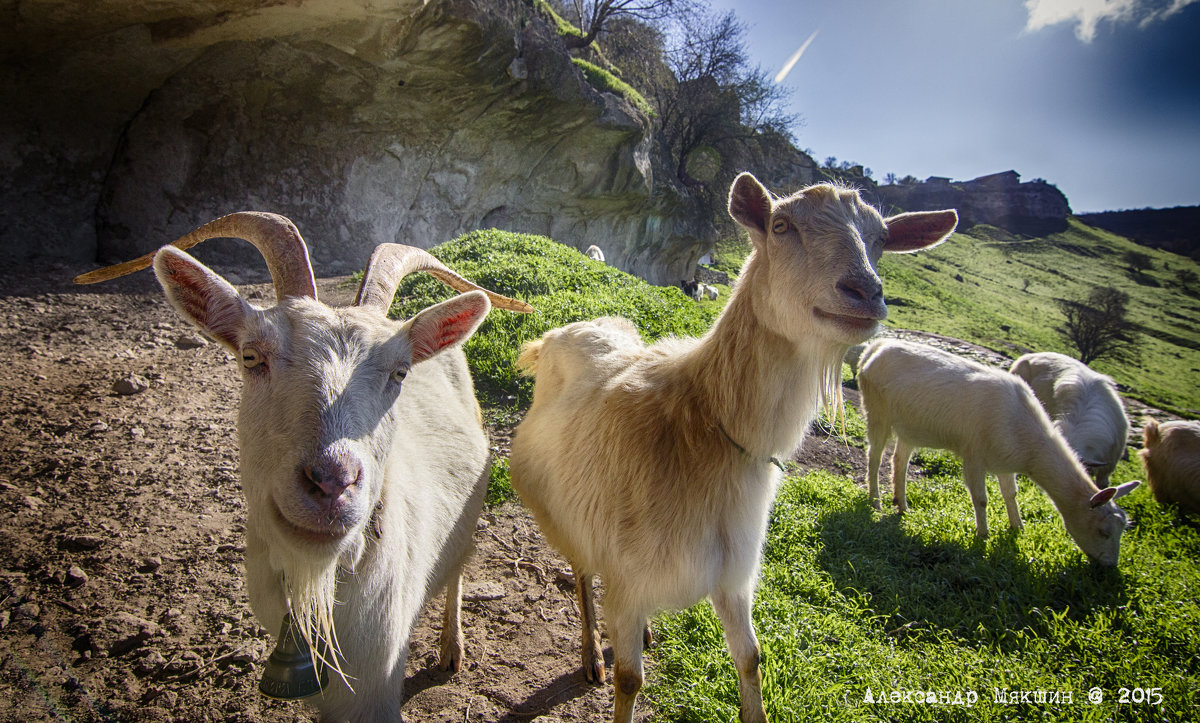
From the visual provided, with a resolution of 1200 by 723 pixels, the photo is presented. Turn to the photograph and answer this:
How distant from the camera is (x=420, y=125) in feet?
45.8

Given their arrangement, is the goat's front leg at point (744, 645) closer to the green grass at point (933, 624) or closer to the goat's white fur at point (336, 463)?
the green grass at point (933, 624)

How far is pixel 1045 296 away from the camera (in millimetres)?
39688

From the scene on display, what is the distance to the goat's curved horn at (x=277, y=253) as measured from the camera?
2176 mm

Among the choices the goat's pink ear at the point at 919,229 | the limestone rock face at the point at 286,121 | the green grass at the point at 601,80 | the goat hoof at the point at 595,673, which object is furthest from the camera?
the green grass at the point at 601,80

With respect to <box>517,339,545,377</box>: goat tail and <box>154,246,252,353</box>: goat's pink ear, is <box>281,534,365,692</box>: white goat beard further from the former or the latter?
<box>517,339,545,377</box>: goat tail

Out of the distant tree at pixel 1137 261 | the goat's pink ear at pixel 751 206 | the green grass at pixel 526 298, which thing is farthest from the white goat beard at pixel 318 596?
→ the distant tree at pixel 1137 261

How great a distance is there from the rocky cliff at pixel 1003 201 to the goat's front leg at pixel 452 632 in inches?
2730

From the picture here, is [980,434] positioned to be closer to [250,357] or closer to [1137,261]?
[250,357]

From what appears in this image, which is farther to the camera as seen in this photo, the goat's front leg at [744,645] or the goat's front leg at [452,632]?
the goat's front leg at [452,632]

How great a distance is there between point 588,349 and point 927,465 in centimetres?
703

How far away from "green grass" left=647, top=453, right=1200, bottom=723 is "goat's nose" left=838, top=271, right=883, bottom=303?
218 centimetres

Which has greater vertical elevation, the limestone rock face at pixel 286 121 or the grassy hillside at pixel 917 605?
the limestone rock face at pixel 286 121

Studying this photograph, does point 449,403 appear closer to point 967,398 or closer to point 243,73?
point 967,398

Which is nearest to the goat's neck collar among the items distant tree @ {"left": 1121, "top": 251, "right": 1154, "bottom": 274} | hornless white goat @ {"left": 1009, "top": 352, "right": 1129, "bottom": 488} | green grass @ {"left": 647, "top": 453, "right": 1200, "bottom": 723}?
green grass @ {"left": 647, "top": 453, "right": 1200, "bottom": 723}
